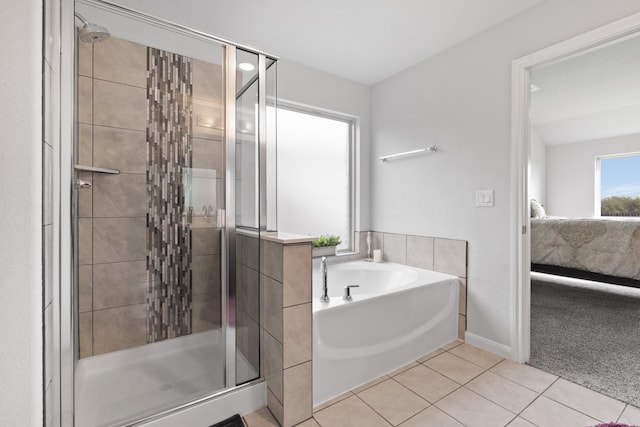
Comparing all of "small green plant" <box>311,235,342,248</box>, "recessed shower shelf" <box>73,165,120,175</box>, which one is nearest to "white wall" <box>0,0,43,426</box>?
"recessed shower shelf" <box>73,165,120,175</box>

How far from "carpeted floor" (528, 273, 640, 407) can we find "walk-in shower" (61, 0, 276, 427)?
6.46ft

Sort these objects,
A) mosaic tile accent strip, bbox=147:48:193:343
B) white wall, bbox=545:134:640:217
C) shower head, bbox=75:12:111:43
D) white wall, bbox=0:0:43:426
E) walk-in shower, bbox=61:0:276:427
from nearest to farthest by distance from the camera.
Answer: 1. white wall, bbox=0:0:43:426
2. shower head, bbox=75:12:111:43
3. walk-in shower, bbox=61:0:276:427
4. mosaic tile accent strip, bbox=147:48:193:343
5. white wall, bbox=545:134:640:217

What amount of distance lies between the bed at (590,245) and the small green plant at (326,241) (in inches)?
93.0

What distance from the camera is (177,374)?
5.34 feet

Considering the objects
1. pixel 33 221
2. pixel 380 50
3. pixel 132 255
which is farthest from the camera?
pixel 380 50

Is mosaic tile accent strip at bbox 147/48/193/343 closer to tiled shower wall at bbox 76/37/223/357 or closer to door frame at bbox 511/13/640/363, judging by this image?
A: tiled shower wall at bbox 76/37/223/357

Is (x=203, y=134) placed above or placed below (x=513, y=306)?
above

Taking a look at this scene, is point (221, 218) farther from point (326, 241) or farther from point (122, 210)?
point (326, 241)

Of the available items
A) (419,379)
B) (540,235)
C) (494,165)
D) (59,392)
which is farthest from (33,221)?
(540,235)

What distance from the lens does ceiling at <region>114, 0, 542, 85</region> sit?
190 centimetres

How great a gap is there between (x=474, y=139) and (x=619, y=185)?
4.80 metres

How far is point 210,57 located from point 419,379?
7.18 ft

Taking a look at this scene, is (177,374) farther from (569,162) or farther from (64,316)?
(569,162)

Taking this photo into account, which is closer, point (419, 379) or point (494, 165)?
point (419, 379)
